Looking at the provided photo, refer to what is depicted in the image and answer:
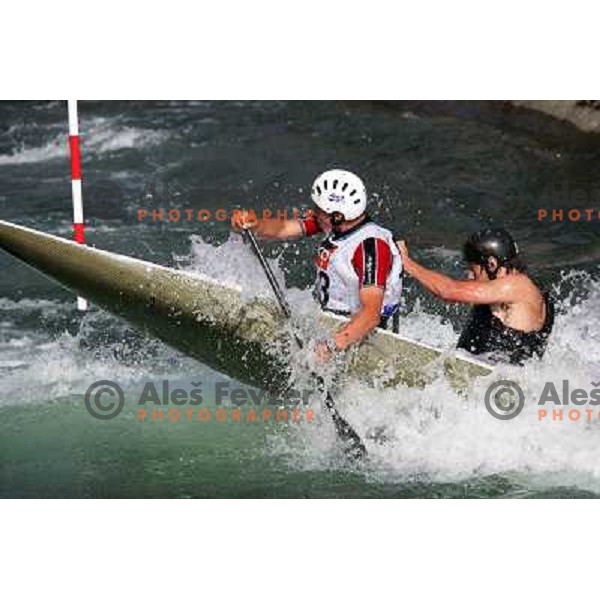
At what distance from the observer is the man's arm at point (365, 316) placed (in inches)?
174

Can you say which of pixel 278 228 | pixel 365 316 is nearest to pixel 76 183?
pixel 278 228

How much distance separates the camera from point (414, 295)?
4664 millimetres

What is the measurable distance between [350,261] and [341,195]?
0.20 m

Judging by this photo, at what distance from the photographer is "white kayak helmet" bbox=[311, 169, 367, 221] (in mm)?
4465

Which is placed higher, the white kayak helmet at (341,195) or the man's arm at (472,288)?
the white kayak helmet at (341,195)

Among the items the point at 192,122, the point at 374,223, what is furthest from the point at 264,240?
the point at 192,122

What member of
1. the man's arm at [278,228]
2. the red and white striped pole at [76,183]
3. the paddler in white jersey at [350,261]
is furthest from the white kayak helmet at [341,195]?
the red and white striped pole at [76,183]

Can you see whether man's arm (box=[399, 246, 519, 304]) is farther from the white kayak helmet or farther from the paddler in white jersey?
the white kayak helmet

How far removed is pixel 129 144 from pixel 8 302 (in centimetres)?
82

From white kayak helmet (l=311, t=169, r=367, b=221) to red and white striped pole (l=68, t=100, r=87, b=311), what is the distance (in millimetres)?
788

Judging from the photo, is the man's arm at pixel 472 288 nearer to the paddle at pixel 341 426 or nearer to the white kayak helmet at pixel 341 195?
the white kayak helmet at pixel 341 195

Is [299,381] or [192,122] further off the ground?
[192,122]

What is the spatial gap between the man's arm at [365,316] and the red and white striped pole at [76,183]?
0.90m
